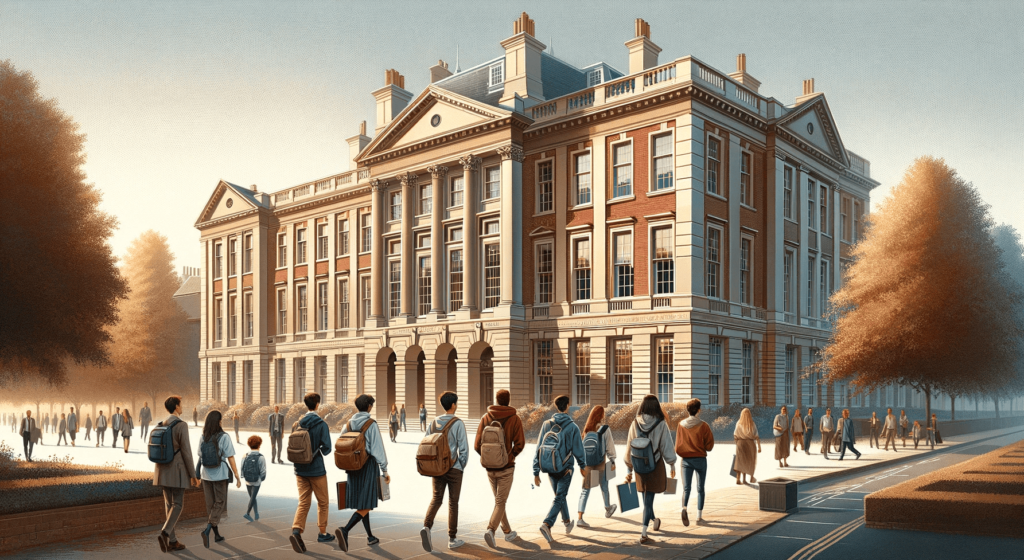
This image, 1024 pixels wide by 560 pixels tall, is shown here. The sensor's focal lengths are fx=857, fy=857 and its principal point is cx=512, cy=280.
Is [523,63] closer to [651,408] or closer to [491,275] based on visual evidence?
[491,275]

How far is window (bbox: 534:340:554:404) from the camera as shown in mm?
38844

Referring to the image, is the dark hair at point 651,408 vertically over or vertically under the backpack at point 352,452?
over

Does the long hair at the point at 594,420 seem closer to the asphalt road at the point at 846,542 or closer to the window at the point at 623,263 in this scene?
the asphalt road at the point at 846,542

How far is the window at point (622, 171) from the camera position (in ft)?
120

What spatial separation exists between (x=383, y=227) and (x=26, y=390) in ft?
145

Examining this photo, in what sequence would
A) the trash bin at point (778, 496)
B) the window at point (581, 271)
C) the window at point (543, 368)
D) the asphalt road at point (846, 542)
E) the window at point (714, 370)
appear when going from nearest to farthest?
the asphalt road at point (846, 542) → the trash bin at point (778, 496) → the window at point (714, 370) → the window at point (581, 271) → the window at point (543, 368)

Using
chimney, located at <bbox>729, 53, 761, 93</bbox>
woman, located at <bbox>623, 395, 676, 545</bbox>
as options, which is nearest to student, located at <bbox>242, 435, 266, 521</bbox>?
woman, located at <bbox>623, 395, 676, 545</bbox>

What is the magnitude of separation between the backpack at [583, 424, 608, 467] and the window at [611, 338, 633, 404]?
79.9ft

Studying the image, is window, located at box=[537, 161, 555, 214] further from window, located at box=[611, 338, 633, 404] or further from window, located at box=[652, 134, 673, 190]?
window, located at box=[611, 338, 633, 404]

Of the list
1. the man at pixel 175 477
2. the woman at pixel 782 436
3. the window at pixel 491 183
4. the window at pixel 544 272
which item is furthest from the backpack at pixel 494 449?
the window at pixel 491 183

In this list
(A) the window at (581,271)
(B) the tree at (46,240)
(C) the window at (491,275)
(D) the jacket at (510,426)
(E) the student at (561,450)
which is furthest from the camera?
(C) the window at (491,275)

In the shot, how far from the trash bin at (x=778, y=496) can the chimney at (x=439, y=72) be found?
40634 millimetres

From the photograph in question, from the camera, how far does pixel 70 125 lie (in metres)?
19.5

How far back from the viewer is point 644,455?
1098cm
